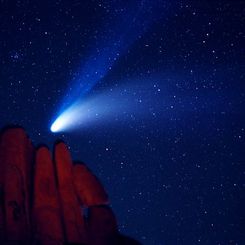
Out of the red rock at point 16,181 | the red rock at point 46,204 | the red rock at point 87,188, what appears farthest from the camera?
the red rock at point 87,188

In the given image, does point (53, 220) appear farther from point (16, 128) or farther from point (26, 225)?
point (16, 128)

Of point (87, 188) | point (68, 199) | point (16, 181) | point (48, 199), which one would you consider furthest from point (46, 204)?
point (87, 188)

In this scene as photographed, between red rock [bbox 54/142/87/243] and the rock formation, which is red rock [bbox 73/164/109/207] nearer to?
the rock formation

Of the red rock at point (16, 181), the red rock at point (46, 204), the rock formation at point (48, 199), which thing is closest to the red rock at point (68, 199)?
the rock formation at point (48, 199)

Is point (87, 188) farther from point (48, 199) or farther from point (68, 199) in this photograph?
point (48, 199)

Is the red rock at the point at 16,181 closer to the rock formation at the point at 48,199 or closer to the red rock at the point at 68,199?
the rock formation at the point at 48,199

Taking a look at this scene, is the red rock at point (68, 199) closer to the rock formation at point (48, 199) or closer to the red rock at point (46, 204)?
the rock formation at point (48, 199)

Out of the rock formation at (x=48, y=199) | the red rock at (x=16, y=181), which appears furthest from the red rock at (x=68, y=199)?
the red rock at (x=16, y=181)

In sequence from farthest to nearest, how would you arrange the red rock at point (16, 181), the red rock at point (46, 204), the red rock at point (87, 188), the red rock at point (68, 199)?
the red rock at point (87, 188) < the red rock at point (68, 199) < the red rock at point (46, 204) < the red rock at point (16, 181)

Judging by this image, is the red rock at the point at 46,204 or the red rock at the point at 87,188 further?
the red rock at the point at 87,188
